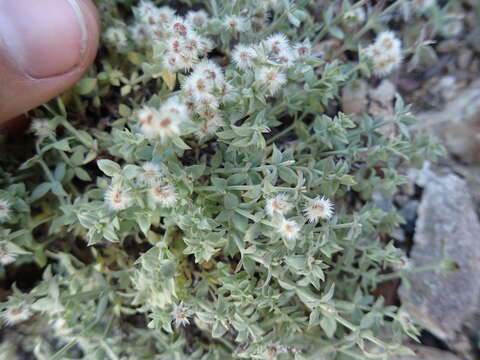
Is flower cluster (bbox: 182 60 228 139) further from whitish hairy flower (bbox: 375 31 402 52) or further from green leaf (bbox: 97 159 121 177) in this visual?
whitish hairy flower (bbox: 375 31 402 52)

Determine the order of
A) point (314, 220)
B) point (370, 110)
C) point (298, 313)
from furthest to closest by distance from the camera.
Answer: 1. point (370, 110)
2. point (298, 313)
3. point (314, 220)

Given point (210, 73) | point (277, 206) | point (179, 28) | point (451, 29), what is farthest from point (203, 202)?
point (451, 29)

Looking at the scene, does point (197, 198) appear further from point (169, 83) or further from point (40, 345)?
point (40, 345)

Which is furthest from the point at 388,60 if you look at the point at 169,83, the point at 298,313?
the point at 298,313

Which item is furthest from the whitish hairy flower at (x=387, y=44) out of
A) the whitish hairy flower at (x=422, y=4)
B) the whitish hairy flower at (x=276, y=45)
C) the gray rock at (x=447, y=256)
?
the gray rock at (x=447, y=256)

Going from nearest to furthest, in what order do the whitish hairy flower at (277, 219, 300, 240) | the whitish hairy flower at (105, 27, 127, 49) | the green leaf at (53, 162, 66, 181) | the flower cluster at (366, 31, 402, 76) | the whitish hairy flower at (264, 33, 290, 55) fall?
the whitish hairy flower at (277, 219, 300, 240) → the whitish hairy flower at (264, 33, 290, 55) → the green leaf at (53, 162, 66, 181) → the whitish hairy flower at (105, 27, 127, 49) → the flower cluster at (366, 31, 402, 76)

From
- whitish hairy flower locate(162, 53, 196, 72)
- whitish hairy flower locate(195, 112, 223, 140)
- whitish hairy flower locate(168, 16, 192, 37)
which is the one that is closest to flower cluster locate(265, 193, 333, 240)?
whitish hairy flower locate(195, 112, 223, 140)

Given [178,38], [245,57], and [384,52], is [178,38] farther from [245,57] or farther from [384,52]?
[384,52]
